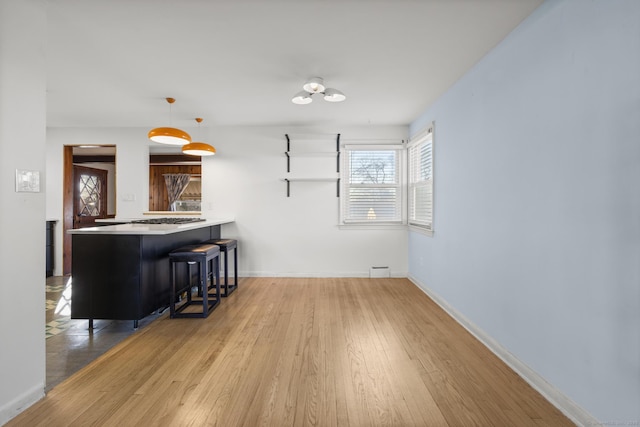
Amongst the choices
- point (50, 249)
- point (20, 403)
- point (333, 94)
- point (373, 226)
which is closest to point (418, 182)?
point (373, 226)

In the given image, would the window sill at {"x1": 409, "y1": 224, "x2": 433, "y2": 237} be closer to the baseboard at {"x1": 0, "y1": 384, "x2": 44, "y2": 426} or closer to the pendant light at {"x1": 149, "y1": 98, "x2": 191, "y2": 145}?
the pendant light at {"x1": 149, "y1": 98, "x2": 191, "y2": 145}

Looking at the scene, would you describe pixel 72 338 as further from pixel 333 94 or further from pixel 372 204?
pixel 372 204

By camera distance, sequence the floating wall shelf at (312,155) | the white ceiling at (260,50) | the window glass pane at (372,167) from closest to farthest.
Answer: the white ceiling at (260,50) → the floating wall shelf at (312,155) → the window glass pane at (372,167)

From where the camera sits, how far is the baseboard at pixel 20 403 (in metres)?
1.55

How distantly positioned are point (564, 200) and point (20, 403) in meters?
3.12

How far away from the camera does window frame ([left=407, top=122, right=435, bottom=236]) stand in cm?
372

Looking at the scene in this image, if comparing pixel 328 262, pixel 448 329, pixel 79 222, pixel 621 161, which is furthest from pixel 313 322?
pixel 79 222

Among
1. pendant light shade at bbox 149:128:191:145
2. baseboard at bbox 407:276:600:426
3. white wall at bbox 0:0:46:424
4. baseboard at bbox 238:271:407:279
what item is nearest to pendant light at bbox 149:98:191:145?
pendant light shade at bbox 149:128:191:145

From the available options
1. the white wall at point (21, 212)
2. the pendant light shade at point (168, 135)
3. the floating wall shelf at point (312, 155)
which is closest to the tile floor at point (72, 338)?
the white wall at point (21, 212)

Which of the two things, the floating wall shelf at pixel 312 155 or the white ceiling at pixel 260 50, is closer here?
the white ceiling at pixel 260 50

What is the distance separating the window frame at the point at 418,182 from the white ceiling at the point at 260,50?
0.40m

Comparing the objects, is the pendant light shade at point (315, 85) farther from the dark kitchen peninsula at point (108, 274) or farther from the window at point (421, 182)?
the dark kitchen peninsula at point (108, 274)

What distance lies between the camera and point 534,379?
1883 mm

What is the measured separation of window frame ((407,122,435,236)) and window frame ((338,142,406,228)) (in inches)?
3.5
